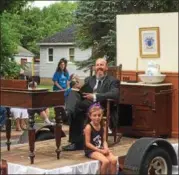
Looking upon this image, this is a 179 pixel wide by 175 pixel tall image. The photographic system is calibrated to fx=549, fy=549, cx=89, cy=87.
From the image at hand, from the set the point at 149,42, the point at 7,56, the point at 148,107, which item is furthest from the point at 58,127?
the point at 7,56

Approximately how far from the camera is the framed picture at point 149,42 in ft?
25.1

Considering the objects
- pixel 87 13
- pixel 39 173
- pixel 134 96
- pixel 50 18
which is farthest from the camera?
pixel 50 18

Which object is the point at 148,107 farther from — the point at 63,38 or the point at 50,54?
the point at 50,54

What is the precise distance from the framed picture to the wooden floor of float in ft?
4.33

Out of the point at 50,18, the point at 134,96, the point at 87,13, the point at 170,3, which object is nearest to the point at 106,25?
the point at 87,13

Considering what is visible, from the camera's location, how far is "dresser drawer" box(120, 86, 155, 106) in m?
7.31

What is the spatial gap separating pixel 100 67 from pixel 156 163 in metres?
1.38

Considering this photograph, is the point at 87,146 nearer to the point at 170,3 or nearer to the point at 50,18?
the point at 170,3

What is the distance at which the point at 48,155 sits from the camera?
6.17m

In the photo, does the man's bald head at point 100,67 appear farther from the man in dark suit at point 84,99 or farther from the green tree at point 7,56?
the green tree at point 7,56

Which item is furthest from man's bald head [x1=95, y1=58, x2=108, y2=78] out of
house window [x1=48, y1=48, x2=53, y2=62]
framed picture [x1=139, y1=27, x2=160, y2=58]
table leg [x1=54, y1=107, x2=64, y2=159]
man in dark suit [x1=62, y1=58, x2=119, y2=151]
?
house window [x1=48, y1=48, x2=53, y2=62]

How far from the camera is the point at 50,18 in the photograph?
65438 mm

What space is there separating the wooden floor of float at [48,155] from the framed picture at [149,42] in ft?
4.33

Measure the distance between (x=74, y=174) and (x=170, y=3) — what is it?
40.5 ft
